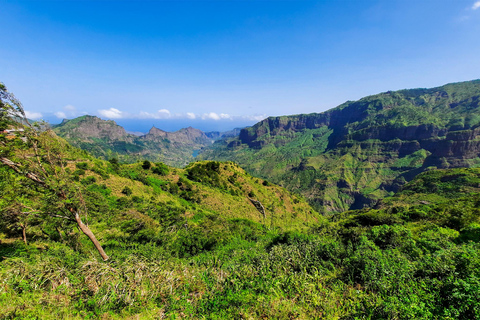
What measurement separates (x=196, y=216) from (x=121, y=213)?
38.5 ft

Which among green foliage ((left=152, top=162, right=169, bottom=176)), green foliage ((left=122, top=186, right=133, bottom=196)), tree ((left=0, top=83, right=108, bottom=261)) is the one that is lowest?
green foliage ((left=122, top=186, right=133, bottom=196))

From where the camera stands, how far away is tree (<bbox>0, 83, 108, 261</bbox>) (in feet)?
27.9

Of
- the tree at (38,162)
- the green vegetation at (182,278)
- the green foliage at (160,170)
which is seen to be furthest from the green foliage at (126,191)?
the tree at (38,162)

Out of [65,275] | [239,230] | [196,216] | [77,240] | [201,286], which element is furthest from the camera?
[196,216]

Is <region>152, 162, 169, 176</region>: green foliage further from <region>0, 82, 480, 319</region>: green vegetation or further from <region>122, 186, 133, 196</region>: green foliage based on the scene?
<region>0, 82, 480, 319</region>: green vegetation

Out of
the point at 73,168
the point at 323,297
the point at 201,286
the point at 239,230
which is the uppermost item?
the point at 73,168

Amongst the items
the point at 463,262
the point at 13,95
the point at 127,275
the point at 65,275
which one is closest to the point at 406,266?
the point at 463,262

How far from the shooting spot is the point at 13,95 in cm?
853

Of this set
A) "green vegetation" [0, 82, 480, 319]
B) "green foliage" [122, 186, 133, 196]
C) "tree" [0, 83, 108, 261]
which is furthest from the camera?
"green foliage" [122, 186, 133, 196]

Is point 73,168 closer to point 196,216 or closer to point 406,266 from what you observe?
point 196,216

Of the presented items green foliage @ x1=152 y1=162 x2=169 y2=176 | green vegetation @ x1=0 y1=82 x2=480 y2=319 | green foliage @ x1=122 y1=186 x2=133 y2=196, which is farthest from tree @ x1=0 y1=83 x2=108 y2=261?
green foliage @ x1=152 y1=162 x2=169 y2=176

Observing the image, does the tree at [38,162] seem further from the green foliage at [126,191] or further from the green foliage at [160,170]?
the green foliage at [160,170]

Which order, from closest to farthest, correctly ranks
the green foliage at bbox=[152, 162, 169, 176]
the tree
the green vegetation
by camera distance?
the green vegetation
the tree
the green foliage at bbox=[152, 162, 169, 176]

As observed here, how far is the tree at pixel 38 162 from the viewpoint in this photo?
8500mm
